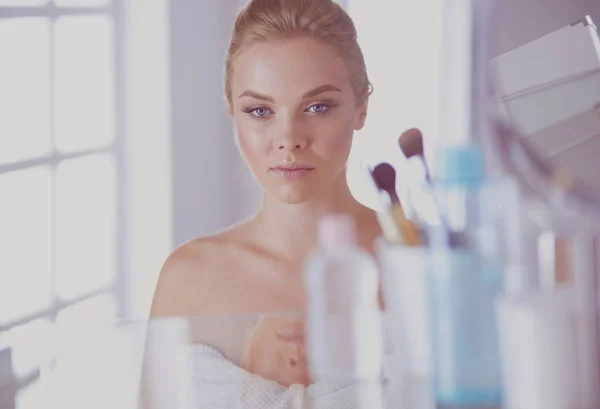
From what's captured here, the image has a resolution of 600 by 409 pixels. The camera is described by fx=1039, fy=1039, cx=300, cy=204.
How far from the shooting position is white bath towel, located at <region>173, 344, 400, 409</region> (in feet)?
4.44

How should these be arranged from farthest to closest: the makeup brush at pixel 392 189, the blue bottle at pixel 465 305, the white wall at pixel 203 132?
the white wall at pixel 203 132
the makeup brush at pixel 392 189
the blue bottle at pixel 465 305

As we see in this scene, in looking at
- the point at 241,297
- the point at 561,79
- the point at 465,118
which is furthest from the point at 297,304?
the point at 561,79

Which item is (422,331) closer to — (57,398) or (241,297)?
(241,297)

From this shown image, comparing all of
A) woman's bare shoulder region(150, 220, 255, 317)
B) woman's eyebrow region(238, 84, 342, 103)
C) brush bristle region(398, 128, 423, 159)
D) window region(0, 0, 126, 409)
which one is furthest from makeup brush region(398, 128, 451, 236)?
window region(0, 0, 126, 409)

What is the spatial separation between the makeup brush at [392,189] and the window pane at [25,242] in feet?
1.48

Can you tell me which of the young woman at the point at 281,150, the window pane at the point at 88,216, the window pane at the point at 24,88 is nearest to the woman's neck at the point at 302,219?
the young woman at the point at 281,150

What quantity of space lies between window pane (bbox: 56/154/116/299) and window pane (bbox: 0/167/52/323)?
0.02 meters

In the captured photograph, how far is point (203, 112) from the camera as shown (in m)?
1.38

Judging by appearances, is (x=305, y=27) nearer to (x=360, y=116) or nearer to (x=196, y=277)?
(x=360, y=116)

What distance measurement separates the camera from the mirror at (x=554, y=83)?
1.30m

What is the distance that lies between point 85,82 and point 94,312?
314 mm

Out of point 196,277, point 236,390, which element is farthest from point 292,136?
point 236,390

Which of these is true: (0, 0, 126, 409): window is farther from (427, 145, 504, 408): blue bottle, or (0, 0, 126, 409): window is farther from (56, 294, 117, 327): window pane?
(427, 145, 504, 408): blue bottle

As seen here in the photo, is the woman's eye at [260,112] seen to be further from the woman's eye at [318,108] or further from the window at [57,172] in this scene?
the window at [57,172]
